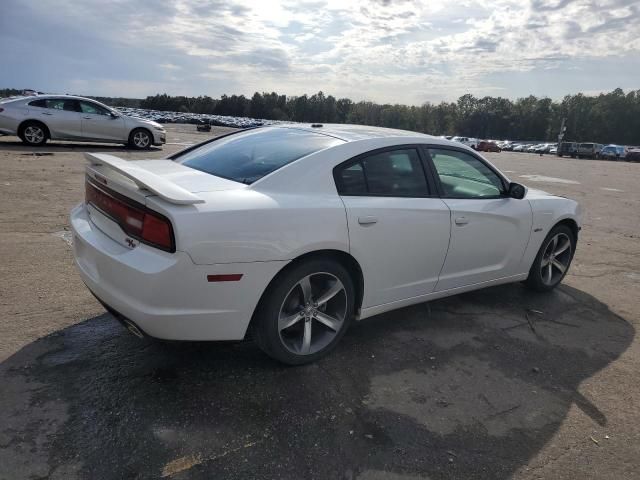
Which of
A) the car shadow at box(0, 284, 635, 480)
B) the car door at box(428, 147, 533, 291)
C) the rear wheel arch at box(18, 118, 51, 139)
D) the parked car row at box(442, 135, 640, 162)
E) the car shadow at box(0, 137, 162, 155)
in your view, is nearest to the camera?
the car shadow at box(0, 284, 635, 480)

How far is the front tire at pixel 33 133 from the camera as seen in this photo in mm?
13914

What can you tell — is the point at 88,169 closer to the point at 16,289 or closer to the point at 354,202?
the point at 16,289

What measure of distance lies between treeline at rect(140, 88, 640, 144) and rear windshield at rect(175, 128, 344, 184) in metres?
104

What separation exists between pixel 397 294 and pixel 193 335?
1.54 metres

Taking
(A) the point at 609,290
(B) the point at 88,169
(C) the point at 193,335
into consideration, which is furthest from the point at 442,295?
(B) the point at 88,169

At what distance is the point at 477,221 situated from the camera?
3947 millimetres

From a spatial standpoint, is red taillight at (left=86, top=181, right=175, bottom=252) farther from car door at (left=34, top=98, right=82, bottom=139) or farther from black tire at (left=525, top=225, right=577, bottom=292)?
car door at (left=34, top=98, right=82, bottom=139)

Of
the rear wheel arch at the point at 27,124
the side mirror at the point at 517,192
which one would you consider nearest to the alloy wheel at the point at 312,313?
the side mirror at the point at 517,192

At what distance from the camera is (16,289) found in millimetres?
4000

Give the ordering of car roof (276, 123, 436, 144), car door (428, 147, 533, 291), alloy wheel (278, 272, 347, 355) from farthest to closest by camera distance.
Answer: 1. car door (428, 147, 533, 291)
2. car roof (276, 123, 436, 144)
3. alloy wheel (278, 272, 347, 355)

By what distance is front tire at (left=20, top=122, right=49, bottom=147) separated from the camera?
45.6 feet

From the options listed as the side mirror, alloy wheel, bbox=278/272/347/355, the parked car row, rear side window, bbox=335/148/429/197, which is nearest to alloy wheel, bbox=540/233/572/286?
the side mirror

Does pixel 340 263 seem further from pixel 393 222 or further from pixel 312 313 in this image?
pixel 393 222

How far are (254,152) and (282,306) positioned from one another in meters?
1.23
